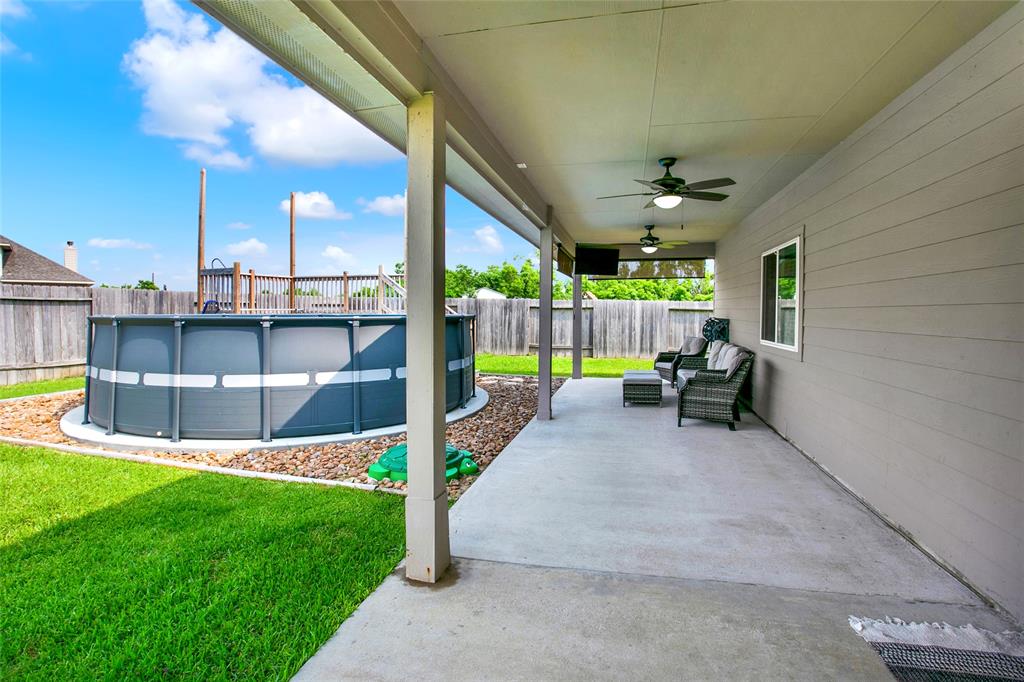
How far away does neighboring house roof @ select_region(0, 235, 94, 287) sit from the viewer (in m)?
12.9

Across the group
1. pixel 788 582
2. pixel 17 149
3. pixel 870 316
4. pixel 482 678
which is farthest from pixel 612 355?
pixel 17 149

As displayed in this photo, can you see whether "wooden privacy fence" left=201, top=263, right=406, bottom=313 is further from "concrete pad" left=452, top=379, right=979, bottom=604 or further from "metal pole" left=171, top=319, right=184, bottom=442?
"concrete pad" left=452, top=379, right=979, bottom=604

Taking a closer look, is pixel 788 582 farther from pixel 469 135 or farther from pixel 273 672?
pixel 469 135

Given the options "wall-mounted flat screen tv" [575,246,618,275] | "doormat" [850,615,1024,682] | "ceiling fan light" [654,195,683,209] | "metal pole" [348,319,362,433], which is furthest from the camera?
"wall-mounted flat screen tv" [575,246,618,275]

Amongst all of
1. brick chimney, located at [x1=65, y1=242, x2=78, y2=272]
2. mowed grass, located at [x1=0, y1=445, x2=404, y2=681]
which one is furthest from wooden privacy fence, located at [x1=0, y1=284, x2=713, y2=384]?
brick chimney, located at [x1=65, y1=242, x2=78, y2=272]

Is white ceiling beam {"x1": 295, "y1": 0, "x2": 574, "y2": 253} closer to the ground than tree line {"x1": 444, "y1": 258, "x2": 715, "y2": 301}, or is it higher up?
closer to the ground

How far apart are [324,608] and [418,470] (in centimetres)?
67

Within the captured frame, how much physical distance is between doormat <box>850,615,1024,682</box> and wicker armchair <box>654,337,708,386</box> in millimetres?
5999

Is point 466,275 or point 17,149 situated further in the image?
point 466,275

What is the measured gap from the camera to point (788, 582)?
7.53 ft

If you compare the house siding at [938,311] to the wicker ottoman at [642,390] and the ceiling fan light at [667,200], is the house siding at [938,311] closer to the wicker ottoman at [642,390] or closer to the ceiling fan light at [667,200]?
the ceiling fan light at [667,200]

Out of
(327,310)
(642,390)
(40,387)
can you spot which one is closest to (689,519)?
(642,390)

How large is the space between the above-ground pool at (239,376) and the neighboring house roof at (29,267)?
34.9 feet

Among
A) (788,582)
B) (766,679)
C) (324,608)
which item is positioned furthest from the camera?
(788,582)
